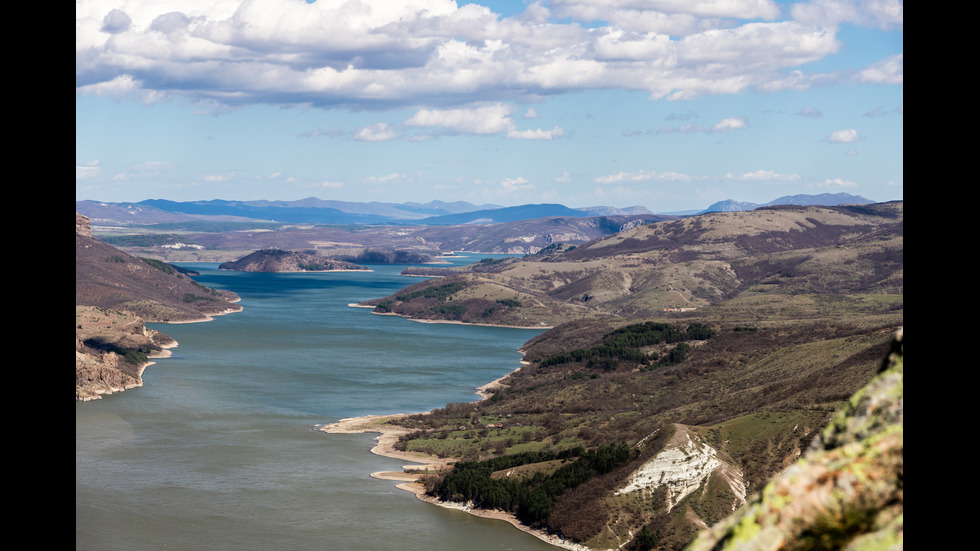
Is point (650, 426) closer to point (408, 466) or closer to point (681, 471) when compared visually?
point (681, 471)

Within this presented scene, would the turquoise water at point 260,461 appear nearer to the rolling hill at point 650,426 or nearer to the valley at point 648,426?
the rolling hill at point 650,426

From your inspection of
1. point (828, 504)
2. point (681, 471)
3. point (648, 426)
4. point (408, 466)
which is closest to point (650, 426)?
point (648, 426)

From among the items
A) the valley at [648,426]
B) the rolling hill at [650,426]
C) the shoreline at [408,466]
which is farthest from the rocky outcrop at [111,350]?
the rolling hill at [650,426]

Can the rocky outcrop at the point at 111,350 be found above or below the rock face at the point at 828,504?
below

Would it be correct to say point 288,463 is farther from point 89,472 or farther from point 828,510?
point 828,510
